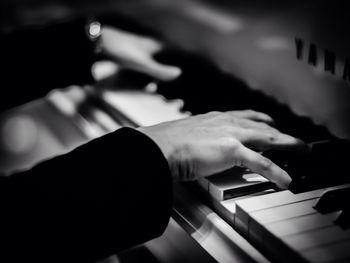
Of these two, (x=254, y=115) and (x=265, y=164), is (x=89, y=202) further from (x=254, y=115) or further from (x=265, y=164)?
(x=254, y=115)

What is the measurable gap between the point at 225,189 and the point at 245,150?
74 millimetres

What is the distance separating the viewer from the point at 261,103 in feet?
3.60

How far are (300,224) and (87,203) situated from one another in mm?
310

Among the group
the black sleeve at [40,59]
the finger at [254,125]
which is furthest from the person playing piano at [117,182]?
the black sleeve at [40,59]

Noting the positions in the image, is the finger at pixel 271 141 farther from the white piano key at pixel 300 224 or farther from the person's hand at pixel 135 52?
the person's hand at pixel 135 52

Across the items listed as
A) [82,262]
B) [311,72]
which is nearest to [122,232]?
[82,262]

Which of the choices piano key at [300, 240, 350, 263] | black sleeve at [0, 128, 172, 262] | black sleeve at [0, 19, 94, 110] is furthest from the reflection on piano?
black sleeve at [0, 19, 94, 110]

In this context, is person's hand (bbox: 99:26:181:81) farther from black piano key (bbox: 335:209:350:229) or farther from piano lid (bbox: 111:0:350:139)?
black piano key (bbox: 335:209:350:229)

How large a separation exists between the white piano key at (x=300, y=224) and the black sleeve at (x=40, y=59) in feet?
2.90

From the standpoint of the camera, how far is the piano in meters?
0.74

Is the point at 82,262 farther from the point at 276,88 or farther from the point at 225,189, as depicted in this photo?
the point at 276,88

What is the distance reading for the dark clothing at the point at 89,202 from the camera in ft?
2.36

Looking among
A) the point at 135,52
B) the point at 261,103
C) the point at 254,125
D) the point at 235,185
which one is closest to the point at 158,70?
the point at 135,52

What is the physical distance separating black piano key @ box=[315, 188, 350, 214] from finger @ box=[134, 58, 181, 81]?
64 centimetres
